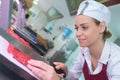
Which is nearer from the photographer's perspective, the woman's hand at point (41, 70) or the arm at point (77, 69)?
the woman's hand at point (41, 70)

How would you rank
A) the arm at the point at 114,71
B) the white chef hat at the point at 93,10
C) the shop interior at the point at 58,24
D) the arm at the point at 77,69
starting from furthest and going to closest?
1. the shop interior at the point at 58,24
2. the arm at the point at 77,69
3. the white chef hat at the point at 93,10
4. the arm at the point at 114,71

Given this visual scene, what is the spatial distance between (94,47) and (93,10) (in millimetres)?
231

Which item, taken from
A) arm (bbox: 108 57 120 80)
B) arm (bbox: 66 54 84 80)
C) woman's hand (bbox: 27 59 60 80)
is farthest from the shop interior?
woman's hand (bbox: 27 59 60 80)

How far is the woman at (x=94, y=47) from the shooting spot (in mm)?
1438

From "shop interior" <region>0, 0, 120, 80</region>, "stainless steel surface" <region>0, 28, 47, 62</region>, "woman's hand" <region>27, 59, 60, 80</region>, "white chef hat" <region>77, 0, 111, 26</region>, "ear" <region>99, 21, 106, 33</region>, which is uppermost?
"stainless steel surface" <region>0, 28, 47, 62</region>

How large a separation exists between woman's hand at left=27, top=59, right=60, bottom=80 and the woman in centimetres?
55

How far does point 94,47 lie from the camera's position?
1.56m

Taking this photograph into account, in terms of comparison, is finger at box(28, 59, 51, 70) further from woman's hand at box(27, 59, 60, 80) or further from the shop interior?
the shop interior

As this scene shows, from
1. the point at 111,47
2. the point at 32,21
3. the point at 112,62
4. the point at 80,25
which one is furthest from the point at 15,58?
the point at 32,21

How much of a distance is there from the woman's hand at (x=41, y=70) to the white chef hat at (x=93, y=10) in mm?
744

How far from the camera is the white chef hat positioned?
A: 5.00ft

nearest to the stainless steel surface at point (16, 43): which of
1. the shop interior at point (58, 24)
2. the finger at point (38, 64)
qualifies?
the finger at point (38, 64)

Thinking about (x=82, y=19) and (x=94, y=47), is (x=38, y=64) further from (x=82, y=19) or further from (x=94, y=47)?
(x=94, y=47)

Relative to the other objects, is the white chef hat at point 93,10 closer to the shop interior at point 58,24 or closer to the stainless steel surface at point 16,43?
the stainless steel surface at point 16,43
